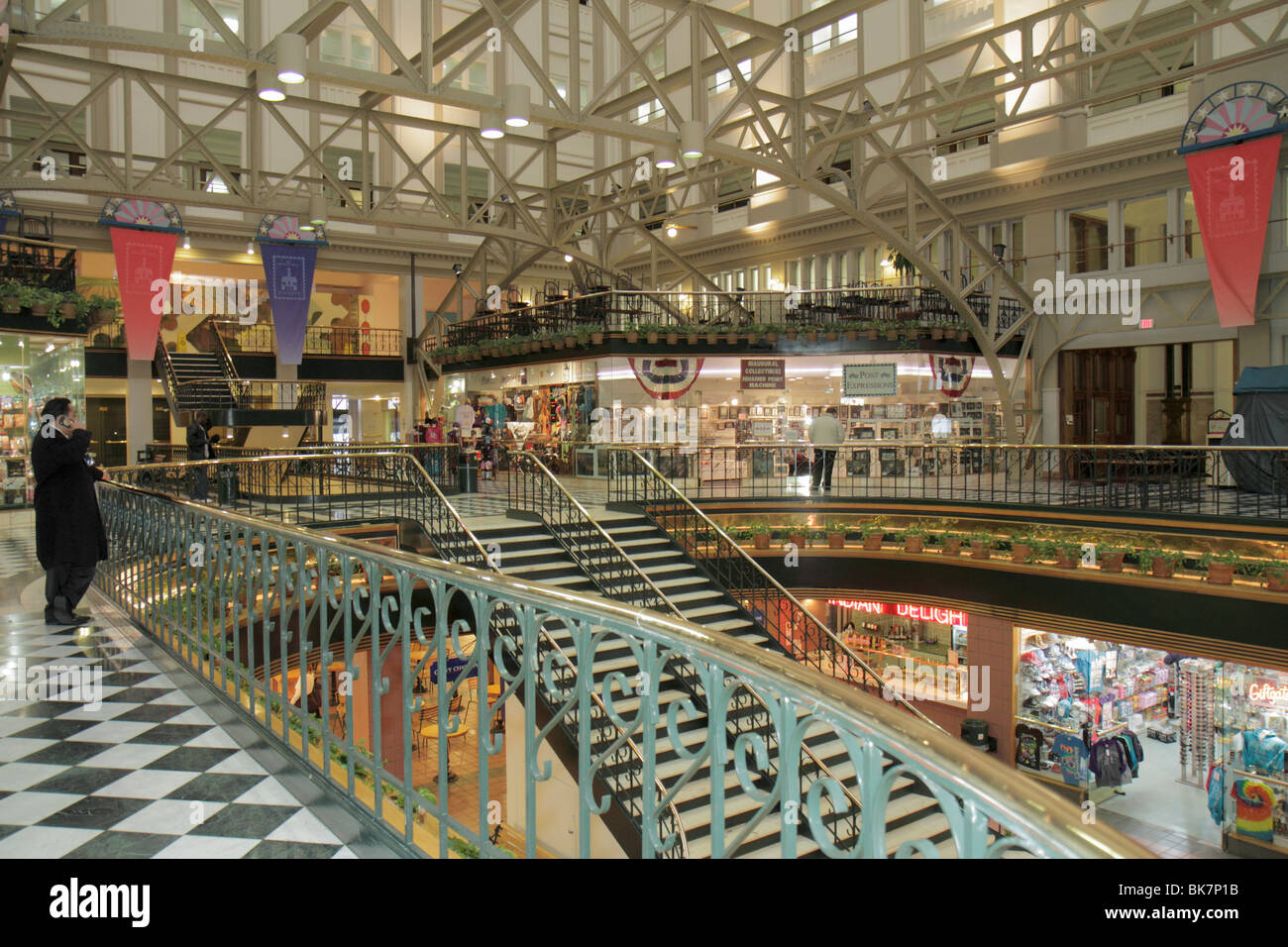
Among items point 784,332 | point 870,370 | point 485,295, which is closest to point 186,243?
point 485,295

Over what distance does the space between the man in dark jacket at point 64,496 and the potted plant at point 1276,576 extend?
540 inches

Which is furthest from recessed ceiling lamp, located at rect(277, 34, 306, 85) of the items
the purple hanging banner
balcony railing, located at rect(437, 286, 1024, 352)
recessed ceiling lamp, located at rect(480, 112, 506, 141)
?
the purple hanging banner

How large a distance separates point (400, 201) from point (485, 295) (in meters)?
5.33

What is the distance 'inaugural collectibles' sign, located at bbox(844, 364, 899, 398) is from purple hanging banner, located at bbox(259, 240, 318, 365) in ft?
46.4

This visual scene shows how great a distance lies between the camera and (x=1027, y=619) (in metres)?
14.5

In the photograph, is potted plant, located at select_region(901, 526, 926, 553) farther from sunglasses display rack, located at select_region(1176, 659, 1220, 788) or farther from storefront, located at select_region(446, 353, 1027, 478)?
sunglasses display rack, located at select_region(1176, 659, 1220, 788)

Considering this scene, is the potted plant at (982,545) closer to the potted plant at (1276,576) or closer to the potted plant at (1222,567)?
the potted plant at (1222,567)

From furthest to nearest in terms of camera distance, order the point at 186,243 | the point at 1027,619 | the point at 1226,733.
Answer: the point at 186,243, the point at 1027,619, the point at 1226,733

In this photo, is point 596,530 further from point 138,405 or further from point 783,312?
point 138,405

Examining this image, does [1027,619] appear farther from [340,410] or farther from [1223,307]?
[340,410]

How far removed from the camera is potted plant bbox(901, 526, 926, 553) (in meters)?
15.9

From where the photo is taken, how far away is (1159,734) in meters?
15.4

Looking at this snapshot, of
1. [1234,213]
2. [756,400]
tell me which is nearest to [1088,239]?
[1234,213]

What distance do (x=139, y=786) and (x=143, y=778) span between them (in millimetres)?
109
